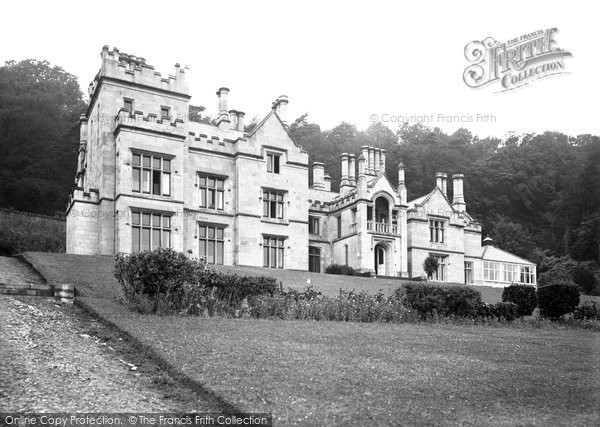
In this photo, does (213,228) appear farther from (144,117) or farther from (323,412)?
(323,412)

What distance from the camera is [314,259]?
49.0 m

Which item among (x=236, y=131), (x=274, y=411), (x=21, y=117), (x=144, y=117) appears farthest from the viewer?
(x=21, y=117)

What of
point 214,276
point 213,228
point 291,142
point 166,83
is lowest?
point 214,276

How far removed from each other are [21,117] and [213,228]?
2824 cm

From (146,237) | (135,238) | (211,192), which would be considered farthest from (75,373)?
(211,192)

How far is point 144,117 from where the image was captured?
37250 mm

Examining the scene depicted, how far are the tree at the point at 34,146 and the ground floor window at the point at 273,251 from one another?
2207cm

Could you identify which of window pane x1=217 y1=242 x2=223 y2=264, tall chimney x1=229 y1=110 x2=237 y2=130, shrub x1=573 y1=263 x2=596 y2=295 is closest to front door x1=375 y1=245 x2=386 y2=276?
window pane x1=217 y1=242 x2=223 y2=264

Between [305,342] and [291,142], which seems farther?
[291,142]

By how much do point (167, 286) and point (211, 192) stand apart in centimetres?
2191

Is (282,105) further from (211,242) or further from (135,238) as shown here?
(135,238)

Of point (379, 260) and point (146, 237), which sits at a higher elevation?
point (146, 237)

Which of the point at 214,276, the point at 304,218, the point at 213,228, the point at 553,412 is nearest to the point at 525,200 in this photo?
the point at 304,218

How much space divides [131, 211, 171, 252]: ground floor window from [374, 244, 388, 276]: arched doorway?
17.2 m
